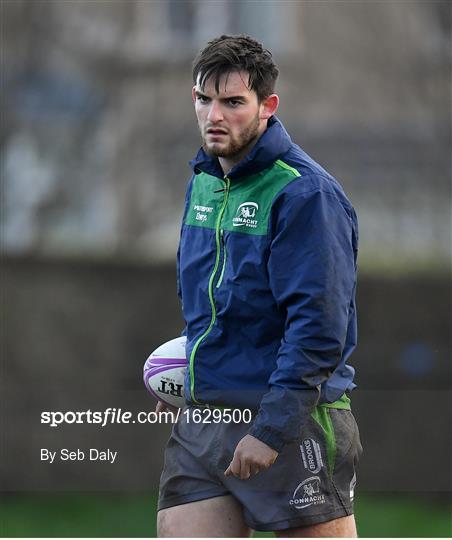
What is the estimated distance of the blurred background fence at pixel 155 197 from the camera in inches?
375

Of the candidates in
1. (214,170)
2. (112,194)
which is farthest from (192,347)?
(112,194)

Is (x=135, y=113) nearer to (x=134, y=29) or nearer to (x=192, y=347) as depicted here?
(x=134, y=29)

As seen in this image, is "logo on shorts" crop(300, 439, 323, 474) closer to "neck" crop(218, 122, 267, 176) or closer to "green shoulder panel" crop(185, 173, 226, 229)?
"green shoulder panel" crop(185, 173, 226, 229)

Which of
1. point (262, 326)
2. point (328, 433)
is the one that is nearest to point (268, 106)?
point (262, 326)

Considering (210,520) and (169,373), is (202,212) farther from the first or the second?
(210,520)

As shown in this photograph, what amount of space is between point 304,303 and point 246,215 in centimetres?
40

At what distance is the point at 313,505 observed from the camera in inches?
162

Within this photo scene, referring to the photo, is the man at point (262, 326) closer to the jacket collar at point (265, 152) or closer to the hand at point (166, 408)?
the jacket collar at point (265, 152)

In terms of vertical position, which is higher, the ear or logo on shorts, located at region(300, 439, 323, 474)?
the ear

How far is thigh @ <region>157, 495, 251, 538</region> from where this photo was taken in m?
4.17

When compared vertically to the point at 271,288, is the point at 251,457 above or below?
below

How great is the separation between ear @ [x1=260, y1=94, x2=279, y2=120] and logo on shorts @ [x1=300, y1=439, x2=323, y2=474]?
43.5 inches

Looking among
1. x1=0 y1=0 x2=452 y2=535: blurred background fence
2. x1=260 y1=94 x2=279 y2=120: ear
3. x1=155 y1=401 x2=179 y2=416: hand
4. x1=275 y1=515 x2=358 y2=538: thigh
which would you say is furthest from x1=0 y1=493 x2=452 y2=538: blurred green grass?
x1=260 y1=94 x2=279 y2=120: ear

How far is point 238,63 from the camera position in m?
4.17
